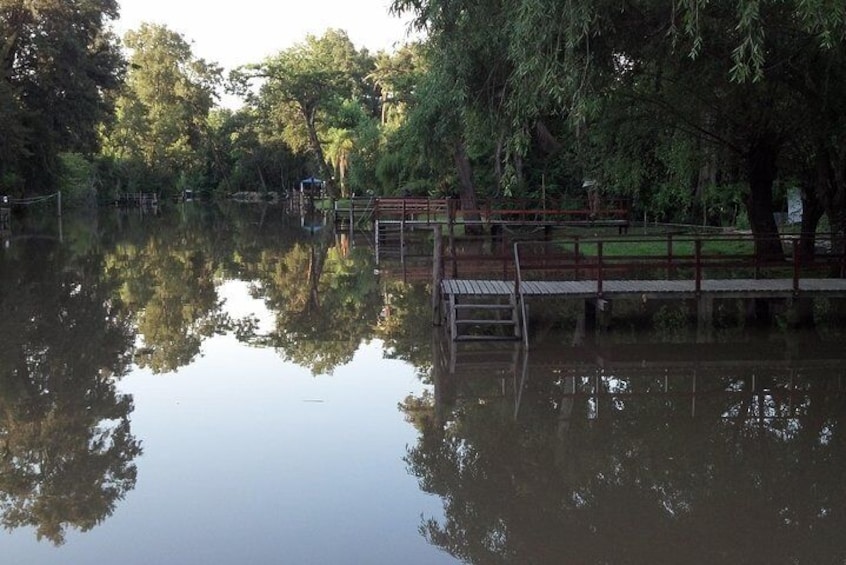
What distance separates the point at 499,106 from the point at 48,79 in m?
45.0

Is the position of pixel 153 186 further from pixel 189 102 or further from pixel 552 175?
pixel 552 175

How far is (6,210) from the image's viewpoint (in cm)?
4231

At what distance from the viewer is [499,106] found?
11.4m

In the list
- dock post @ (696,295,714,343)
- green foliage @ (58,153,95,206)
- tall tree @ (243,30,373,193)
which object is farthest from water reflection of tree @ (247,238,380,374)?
green foliage @ (58,153,95,206)

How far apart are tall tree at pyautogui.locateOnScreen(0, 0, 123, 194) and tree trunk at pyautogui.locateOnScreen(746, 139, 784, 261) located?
38.9 meters

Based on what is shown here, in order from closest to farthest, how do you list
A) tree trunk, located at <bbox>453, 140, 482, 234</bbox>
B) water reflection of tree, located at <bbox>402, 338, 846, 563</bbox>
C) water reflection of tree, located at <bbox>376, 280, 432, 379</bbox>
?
water reflection of tree, located at <bbox>402, 338, 846, 563</bbox>
water reflection of tree, located at <bbox>376, 280, 432, 379</bbox>
tree trunk, located at <bbox>453, 140, 482, 234</bbox>

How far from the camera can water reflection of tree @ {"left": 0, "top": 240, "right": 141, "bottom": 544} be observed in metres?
6.55

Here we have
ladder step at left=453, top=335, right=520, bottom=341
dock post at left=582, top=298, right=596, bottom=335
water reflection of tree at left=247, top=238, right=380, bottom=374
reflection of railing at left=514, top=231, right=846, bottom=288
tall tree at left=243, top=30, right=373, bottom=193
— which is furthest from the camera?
tall tree at left=243, top=30, right=373, bottom=193

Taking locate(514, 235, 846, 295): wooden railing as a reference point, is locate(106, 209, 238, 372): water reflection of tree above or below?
below

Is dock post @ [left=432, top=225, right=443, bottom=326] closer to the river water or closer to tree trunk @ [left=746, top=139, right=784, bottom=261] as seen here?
the river water

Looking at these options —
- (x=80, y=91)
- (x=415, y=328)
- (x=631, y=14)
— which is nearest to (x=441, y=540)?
(x=631, y=14)

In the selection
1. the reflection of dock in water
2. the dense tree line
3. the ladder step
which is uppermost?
Result: the dense tree line

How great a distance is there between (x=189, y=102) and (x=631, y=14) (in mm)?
86486

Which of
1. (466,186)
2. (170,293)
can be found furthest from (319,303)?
(466,186)
